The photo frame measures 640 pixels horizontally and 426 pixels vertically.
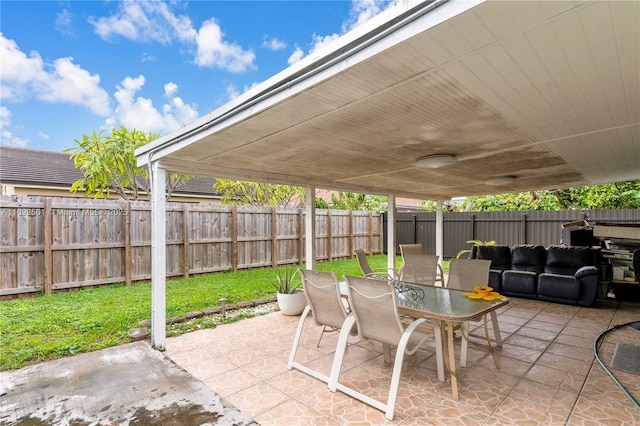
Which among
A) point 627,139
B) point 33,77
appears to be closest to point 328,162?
point 627,139

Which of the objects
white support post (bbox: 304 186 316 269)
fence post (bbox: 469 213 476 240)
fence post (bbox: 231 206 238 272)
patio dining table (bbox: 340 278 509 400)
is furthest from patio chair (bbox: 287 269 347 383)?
fence post (bbox: 469 213 476 240)

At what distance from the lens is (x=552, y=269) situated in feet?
19.8

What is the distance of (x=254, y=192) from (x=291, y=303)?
7.58 m

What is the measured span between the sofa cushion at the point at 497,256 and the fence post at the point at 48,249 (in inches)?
312

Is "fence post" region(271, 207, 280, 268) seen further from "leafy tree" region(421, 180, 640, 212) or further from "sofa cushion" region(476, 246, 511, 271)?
"leafy tree" region(421, 180, 640, 212)

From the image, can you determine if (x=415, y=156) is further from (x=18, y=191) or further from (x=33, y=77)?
(x=33, y=77)

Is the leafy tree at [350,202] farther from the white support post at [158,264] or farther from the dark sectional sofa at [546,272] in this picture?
the white support post at [158,264]

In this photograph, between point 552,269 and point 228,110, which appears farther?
point 552,269

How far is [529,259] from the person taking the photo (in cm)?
631

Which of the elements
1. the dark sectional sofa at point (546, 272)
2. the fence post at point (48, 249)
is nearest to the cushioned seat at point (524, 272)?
the dark sectional sofa at point (546, 272)

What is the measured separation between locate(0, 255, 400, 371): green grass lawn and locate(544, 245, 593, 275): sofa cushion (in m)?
5.07

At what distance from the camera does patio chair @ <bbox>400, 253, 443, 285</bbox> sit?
491 cm

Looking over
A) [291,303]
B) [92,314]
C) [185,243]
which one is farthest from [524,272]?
[92,314]

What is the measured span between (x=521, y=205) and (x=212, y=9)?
11939mm
